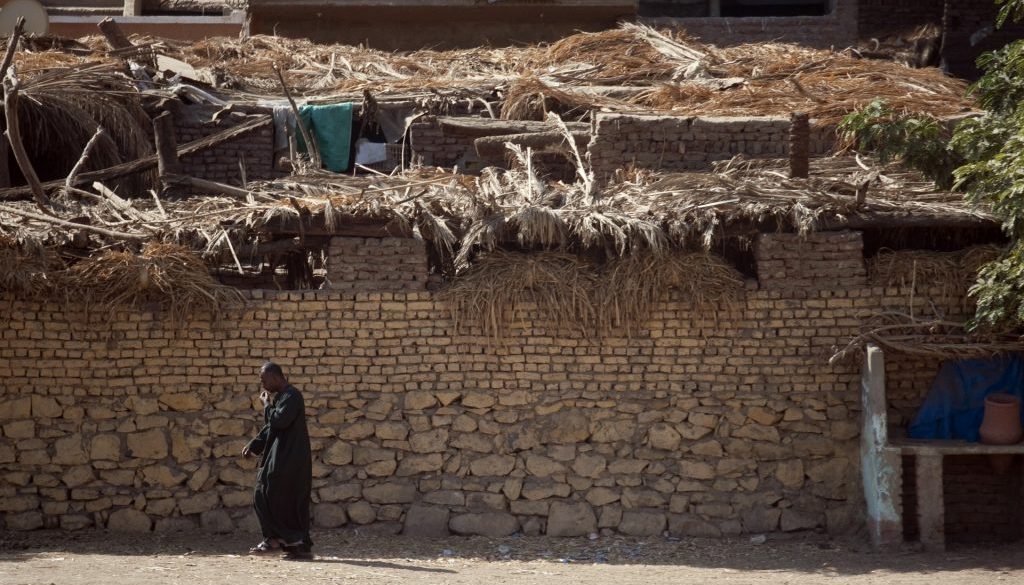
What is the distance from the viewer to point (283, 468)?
8523mm

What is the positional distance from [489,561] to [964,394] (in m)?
3.61

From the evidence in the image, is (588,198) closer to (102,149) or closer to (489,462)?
(489,462)

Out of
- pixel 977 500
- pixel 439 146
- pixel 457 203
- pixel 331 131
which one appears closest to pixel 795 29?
pixel 439 146

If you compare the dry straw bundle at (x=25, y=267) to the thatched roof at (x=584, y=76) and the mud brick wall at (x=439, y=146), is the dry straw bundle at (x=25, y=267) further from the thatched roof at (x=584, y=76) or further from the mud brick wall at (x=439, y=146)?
the mud brick wall at (x=439, y=146)

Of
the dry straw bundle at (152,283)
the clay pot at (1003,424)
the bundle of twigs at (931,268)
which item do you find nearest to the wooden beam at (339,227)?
the dry straw bundle at (152,283)

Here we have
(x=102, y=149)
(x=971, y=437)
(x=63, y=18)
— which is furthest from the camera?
(x=63, y=18)

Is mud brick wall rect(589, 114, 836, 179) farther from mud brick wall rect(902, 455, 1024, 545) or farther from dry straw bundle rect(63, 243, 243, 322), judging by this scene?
dry straw bundle rect(63, 243, 243, 322)

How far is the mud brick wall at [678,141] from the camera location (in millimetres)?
11000

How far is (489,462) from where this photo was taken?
9.95m

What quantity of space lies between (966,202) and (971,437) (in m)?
1.77

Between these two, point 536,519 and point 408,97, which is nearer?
point 536,519

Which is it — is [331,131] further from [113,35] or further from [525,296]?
[525,296]

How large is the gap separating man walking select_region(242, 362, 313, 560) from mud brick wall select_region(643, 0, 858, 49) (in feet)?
35.0

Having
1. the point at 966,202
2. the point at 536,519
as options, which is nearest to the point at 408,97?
the point at 536,519
